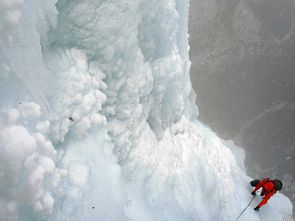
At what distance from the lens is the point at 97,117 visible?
452cm

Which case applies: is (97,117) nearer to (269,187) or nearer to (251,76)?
(269,187)

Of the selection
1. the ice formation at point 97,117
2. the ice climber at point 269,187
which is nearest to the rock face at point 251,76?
the ice climber at point 269,187

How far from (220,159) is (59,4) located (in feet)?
17.5

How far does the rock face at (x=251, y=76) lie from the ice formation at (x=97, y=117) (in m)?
5.23

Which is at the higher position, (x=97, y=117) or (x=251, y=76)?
(x=251, y=76)

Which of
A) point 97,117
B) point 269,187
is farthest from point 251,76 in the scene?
point 97,117

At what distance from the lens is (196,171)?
6.94 metres

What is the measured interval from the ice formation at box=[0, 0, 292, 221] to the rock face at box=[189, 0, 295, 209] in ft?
17.2

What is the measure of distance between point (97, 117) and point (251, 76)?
10.4 meters

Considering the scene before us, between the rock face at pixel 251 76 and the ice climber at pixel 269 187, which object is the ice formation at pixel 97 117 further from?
the rock face at pixel 251 76

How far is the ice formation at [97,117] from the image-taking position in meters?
3.17

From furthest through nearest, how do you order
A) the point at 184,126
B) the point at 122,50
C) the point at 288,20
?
the point at 288,20 < the point at 184,126 < the point at 122,50

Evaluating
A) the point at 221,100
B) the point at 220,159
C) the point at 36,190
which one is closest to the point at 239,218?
the point at 220,159

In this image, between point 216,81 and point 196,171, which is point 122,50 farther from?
point 216,81
